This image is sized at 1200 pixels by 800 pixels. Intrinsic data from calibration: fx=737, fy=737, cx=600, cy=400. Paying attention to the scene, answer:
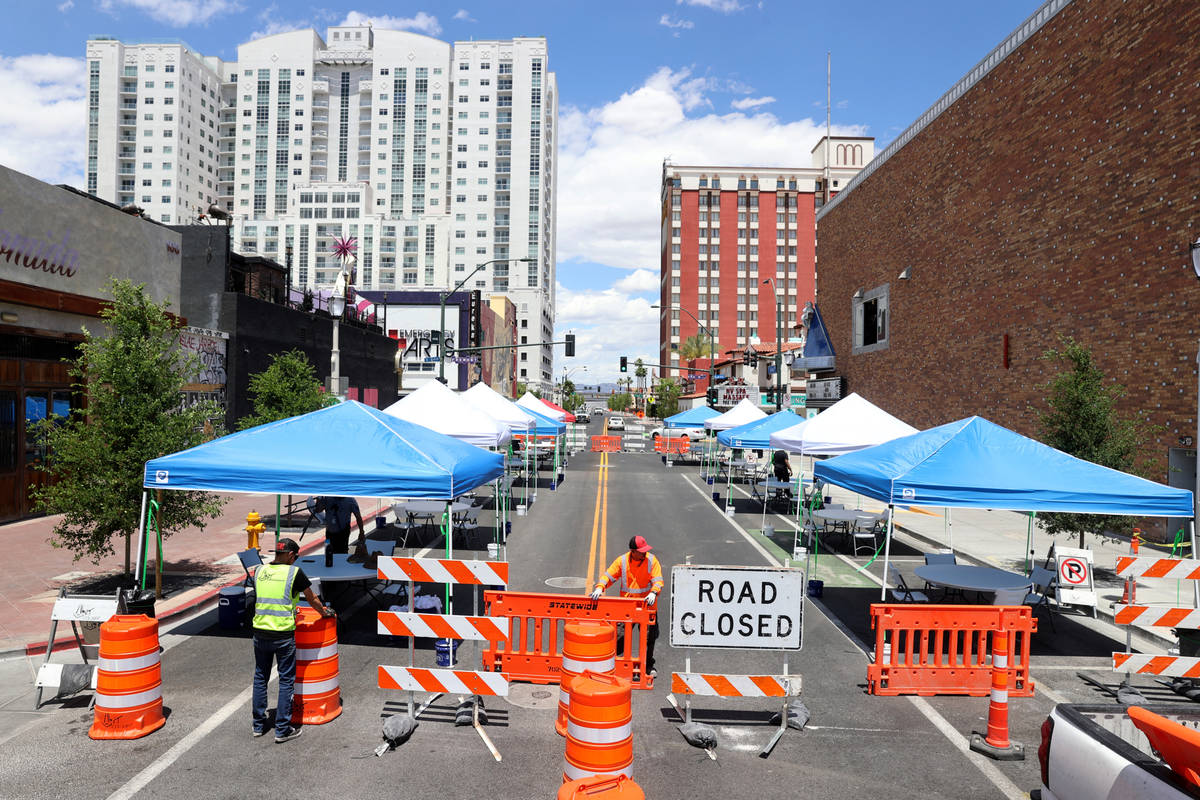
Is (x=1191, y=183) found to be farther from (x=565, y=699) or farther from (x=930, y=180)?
(x=565, y=699)

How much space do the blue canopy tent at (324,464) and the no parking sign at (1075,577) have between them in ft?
29.9

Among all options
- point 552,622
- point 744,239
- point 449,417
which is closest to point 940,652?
point 552,622

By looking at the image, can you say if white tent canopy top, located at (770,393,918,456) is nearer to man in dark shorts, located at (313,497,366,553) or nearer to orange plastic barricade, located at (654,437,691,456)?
man in dark shorts, located at (313,497,366,553)

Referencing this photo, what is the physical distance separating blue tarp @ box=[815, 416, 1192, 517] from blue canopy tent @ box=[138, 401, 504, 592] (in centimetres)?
595

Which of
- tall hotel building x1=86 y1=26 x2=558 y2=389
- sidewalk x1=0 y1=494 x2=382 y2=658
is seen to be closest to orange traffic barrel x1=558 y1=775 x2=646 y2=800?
sidewalk x1=0 y1=494 x2=382 y2=658

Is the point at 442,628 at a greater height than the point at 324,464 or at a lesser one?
lesser

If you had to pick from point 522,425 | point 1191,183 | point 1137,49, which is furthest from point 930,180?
point 522,425

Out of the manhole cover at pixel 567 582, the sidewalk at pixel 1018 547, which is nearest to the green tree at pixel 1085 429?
the sidewalk at pixel 1018 547

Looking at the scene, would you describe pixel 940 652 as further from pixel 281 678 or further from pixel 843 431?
pixel 843 431

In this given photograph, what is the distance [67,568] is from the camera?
42.2 ft

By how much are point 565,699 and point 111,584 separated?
8697 mm

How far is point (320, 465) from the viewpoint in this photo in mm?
9711

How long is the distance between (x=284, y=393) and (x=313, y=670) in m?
12.6

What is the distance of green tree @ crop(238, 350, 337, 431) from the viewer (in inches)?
714
